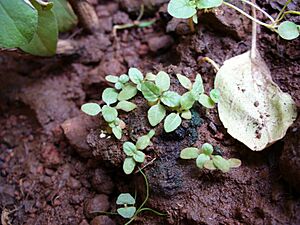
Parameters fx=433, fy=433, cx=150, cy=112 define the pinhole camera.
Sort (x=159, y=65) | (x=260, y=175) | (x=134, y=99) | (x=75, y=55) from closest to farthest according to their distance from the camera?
(x=260, y=175)
(x=134, y=99)
(x=159, y=65)
(x=75, y=55)

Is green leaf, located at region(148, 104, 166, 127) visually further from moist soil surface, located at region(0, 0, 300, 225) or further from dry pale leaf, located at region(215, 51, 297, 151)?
dry pale leaf, located at region(215, 51, 297, 151)

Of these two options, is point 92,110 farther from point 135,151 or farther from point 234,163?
point 234,163

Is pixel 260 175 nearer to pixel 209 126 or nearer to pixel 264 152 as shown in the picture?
pixel 264 152

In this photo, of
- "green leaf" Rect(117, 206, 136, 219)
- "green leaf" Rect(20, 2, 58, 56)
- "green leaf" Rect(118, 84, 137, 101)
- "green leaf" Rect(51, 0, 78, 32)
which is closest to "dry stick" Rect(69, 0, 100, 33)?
"green leaf" Rect(51, 0, 78, 32)

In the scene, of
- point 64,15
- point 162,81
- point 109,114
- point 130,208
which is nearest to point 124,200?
point 130,208

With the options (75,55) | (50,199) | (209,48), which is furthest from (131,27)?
(50,199)

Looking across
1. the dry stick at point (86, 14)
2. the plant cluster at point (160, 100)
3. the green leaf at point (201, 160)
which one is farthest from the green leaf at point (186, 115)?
the dry stick at point (86, 14)
